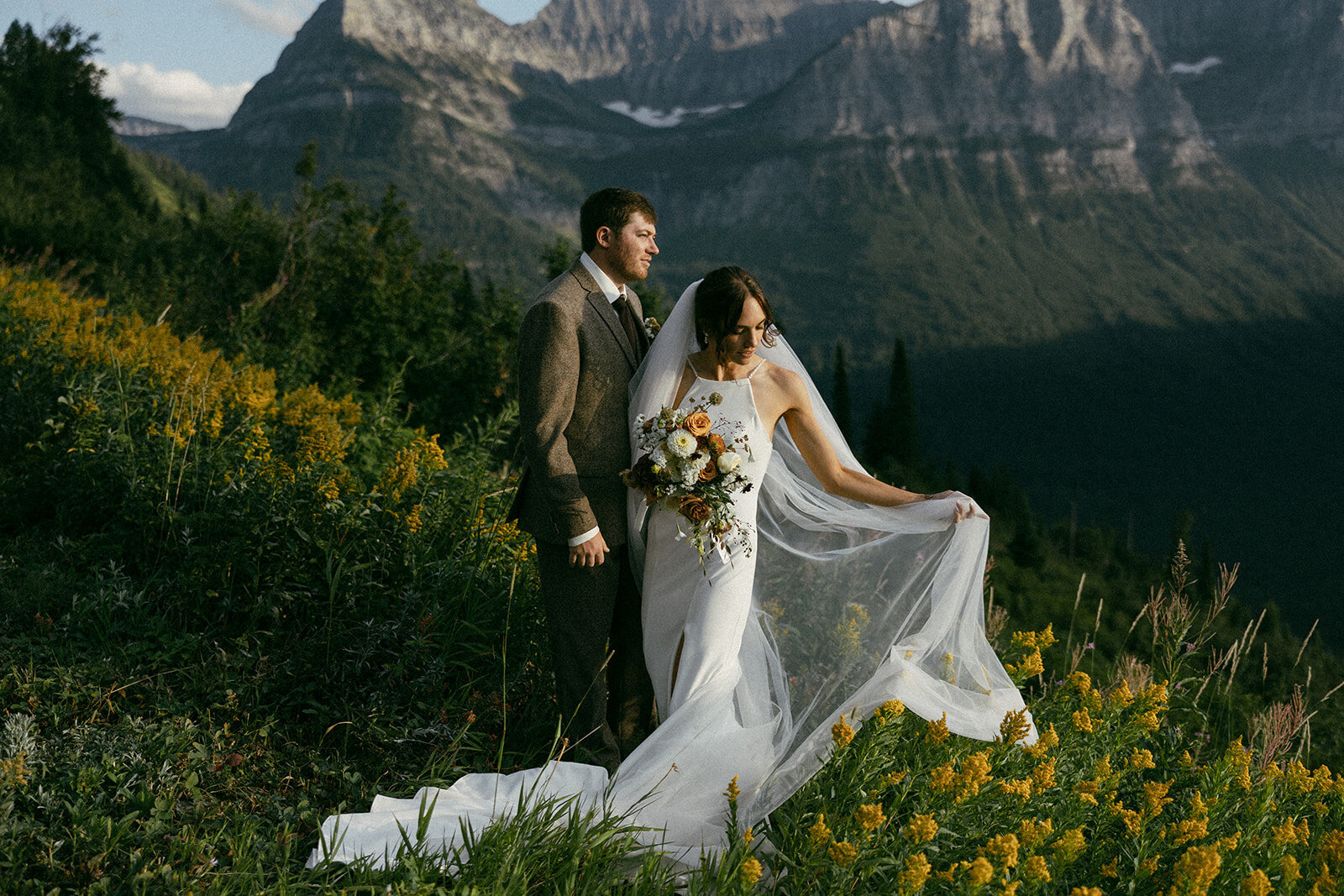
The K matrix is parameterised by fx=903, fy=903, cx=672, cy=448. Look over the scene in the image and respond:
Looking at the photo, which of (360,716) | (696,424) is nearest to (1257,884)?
(696,424)

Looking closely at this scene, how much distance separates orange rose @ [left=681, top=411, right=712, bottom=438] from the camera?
134 inches

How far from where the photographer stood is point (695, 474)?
11.1 ft

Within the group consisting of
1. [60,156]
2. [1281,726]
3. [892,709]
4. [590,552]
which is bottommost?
[1281,726]

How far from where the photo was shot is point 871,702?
10.6 ft

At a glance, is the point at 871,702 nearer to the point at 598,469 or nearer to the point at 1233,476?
the point at 598,469

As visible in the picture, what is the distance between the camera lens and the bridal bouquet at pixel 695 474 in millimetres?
3410

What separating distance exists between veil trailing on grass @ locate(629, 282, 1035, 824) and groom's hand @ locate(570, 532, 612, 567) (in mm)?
271

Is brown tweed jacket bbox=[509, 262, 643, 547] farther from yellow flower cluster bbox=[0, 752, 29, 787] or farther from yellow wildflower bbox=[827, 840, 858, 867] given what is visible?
yellow flower cluster bbox=[0, 752, 29, 787]

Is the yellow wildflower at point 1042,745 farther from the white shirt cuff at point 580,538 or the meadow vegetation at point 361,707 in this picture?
the white shirt cuff at point 580,538

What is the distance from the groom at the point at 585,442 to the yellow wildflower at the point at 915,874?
1.50m

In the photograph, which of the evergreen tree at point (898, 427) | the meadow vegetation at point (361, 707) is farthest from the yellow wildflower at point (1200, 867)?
the evergreen tree at point (898, 427)

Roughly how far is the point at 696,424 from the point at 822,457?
722 millimetres

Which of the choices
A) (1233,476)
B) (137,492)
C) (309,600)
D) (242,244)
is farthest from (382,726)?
(1233,476)

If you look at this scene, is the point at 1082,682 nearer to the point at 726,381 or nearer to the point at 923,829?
the point at 923,829
